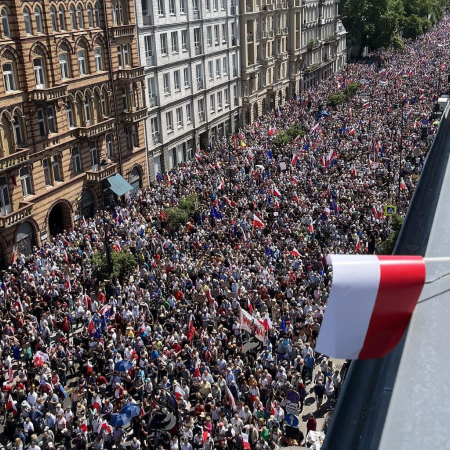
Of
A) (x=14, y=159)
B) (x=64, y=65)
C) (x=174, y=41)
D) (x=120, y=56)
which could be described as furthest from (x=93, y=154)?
(x=174, y=41)

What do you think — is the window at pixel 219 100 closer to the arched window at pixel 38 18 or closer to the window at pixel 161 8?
the window at pixel 161 8

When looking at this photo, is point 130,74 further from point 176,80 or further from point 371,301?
point 371,301

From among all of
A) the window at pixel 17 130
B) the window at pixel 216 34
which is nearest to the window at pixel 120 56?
the window at pixel 17 130

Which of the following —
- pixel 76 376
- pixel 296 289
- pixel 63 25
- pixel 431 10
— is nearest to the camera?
pixel 76 376

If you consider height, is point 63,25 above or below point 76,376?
above

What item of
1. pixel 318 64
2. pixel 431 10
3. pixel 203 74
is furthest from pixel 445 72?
pixel 431 10

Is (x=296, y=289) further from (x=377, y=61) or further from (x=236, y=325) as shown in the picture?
(x=377, y=61)
